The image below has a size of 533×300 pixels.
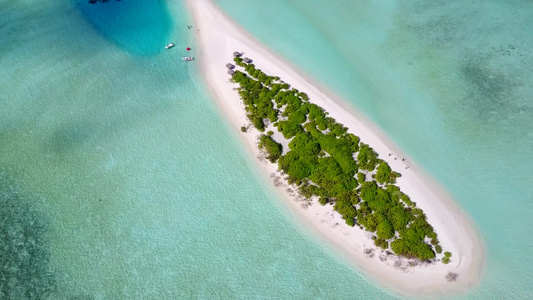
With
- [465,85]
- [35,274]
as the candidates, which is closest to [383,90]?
[465,85]

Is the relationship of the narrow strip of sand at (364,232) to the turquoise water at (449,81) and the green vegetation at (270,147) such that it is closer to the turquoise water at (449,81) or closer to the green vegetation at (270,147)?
the green vegetation at (270,147)

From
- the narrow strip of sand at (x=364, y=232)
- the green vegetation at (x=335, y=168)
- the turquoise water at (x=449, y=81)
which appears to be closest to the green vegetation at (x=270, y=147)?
the green vegetation at (x=335, y=168)

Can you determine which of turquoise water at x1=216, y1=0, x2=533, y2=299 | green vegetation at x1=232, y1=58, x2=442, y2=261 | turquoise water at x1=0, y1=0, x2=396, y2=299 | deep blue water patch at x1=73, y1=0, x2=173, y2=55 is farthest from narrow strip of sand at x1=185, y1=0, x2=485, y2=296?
deep blue water patch at x1=73, y1=0, x2=173, y2=55

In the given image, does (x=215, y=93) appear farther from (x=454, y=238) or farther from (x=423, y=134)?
(x=454, y=238)

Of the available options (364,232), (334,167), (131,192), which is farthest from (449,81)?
(131,192)

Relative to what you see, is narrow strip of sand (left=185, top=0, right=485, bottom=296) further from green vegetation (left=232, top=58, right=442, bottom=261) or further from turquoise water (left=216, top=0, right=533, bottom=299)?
turquoise water (left=216, top=0, right=533, bottom=299)

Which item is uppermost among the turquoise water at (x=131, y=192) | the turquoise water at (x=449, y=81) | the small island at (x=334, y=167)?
the turquoise water at (x=449, y=81)
